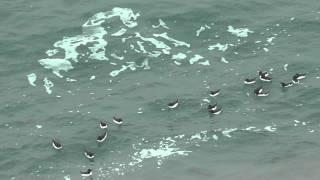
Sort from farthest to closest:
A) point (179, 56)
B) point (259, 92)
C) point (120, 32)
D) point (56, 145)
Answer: point (120, 32) < point (179, 56) < point (259, 92) < point (56, 145)

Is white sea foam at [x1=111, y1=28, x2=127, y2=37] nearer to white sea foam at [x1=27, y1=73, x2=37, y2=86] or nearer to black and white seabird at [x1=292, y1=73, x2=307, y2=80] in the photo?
white sea foam at [x1=27, y1=73, x2=37, y2=86]

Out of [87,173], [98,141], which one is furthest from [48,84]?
[87,173]

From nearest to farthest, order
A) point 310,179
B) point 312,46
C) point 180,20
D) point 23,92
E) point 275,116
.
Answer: point 310,179 → point 275,116 → point 23,92 → point 312,46 → point 180,20

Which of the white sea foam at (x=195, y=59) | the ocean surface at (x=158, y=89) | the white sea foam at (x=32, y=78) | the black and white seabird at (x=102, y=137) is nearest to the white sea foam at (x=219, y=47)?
the ocean surface at (x=158, y=89)

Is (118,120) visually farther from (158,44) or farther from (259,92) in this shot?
(158,44)

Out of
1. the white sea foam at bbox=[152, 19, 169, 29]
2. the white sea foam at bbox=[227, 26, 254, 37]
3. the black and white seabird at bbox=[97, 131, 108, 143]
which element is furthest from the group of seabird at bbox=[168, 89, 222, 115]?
the white sea foam at bbox=[152, 19, 169, 29]

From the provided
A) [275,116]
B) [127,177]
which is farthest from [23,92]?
[275,116]

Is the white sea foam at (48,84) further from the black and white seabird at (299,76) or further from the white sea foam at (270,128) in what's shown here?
the black and white seabird at (299,76)

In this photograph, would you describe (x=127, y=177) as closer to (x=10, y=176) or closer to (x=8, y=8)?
(x=10, y=176)
